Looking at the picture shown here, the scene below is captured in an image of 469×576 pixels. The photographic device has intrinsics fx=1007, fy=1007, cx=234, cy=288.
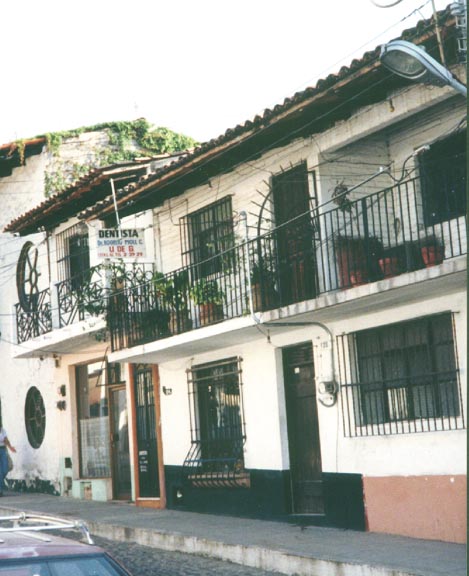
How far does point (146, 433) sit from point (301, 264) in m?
6.56

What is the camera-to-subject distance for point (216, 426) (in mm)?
16688

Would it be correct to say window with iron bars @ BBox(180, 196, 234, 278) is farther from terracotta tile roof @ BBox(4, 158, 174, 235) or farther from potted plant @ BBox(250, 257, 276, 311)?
terracotta tile roof @ BBox(4, 158, 174, 235)

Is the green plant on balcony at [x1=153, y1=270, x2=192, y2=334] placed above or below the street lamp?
below

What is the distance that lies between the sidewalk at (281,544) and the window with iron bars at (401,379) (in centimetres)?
143

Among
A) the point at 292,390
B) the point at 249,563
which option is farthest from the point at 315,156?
the point at 249,563

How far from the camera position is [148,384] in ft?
62.1

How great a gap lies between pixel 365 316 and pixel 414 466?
2.06 metres

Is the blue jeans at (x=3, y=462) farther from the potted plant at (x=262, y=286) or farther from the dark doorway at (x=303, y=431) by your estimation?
the potted plant at (x=262, y=286)

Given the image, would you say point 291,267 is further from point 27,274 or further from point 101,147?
point 27,274

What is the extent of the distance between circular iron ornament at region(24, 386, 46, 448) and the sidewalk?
572 centimetres

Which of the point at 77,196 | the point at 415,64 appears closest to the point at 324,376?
the point at 415,64

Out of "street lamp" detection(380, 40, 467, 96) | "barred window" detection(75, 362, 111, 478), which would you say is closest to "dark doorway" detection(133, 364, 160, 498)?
"barred window" detection(75, 362, 111, 478)

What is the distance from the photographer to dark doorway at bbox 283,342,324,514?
14.6 metres

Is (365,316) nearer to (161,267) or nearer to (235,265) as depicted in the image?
(235,265)
